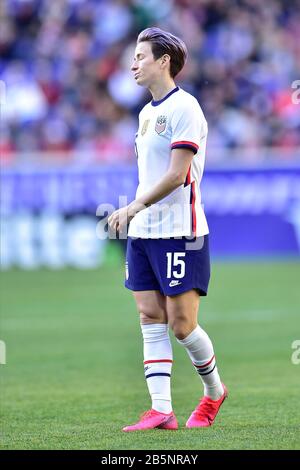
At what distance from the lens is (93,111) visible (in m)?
20.7

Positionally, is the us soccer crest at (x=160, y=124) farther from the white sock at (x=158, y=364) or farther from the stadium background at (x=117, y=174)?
the stadium background at (x=117, y=174)

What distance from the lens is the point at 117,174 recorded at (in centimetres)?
1859

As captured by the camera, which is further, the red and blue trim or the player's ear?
the player's ear

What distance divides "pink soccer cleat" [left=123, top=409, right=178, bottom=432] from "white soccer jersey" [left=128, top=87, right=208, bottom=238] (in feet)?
3.53

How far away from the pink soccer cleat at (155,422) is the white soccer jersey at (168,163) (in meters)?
1.08

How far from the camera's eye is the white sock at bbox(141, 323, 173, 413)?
21.7ft

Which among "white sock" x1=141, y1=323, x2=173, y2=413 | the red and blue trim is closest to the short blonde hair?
the red and blue trim

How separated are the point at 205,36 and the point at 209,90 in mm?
1546

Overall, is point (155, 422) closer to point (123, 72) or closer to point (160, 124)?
point (160, 124)

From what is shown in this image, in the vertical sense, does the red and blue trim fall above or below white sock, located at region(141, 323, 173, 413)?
above

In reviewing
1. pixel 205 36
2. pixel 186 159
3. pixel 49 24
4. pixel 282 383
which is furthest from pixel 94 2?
pixel 186 159

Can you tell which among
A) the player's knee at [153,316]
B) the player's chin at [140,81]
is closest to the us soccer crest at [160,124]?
the player's chin at [140,81]

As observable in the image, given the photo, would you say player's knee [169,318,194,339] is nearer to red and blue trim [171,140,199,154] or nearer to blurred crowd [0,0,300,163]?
red and blue trim [171,140,199,154]
